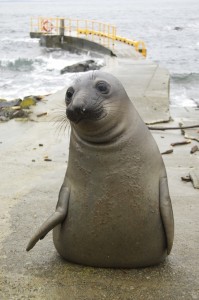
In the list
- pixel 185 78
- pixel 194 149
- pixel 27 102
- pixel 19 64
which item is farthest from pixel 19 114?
pixel 19 64

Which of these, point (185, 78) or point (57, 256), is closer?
point (57, 256)

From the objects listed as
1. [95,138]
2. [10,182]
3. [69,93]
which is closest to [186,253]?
[95,138]

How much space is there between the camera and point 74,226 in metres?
3.73

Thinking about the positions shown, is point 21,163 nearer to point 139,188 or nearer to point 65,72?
point 139,188

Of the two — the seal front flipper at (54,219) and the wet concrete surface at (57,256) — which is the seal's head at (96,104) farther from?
the wet concrete surface at (57,256)

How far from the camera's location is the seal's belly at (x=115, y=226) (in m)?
3.64

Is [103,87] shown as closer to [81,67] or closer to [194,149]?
[194,149]

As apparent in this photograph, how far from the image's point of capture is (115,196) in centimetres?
365

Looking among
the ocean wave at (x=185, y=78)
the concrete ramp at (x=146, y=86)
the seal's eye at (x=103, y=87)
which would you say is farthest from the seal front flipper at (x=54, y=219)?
the ocean wave at (x=185, y=78)

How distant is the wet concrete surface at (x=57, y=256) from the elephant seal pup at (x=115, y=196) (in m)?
0.15

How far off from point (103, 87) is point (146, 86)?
913cm

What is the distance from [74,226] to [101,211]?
0.79 feet

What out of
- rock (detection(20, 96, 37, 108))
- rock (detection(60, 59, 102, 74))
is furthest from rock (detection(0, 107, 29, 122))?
rock (detection(60, 59, 102, 74))

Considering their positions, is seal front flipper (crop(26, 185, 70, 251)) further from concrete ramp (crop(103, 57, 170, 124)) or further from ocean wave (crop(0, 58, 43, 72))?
ocean wave (crop(0, 58, 43, 72))
